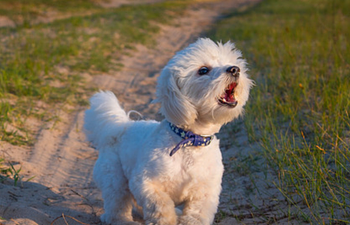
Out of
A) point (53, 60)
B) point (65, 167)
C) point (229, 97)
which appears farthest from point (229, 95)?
point (53, 60)

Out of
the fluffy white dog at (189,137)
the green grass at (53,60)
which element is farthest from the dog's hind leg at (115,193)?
the green grass at (53,60)

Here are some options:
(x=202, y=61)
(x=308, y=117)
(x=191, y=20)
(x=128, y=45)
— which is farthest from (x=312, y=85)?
(x=191, y=20)

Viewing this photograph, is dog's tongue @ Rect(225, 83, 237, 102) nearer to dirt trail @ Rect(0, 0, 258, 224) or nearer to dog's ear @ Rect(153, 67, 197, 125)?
dog's ear @ Rect(153, 67, 197, 125)

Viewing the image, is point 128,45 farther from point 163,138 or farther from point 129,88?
point 163,138

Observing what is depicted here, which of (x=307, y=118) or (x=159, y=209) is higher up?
(x=159, y=209)

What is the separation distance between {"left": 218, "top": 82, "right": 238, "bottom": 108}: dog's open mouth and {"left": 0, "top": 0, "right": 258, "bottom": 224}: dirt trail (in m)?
1.46

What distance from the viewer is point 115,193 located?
3682mm

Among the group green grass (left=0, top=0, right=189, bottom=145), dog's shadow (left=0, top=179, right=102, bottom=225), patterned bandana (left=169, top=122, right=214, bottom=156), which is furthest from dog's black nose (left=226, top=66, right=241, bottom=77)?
green grass (left=0, top=0, right=189, bottom=145)

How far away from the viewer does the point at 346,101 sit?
479cm

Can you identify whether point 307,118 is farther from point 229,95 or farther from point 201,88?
point 201,88

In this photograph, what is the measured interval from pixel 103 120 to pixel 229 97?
137 centimetres

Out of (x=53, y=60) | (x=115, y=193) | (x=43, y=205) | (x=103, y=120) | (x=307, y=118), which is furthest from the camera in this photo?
(x=53, y=60)

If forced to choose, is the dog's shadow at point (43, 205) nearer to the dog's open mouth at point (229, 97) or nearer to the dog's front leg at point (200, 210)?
the dog's front leg at point (200, 210)

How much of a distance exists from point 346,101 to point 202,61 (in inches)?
90.9
